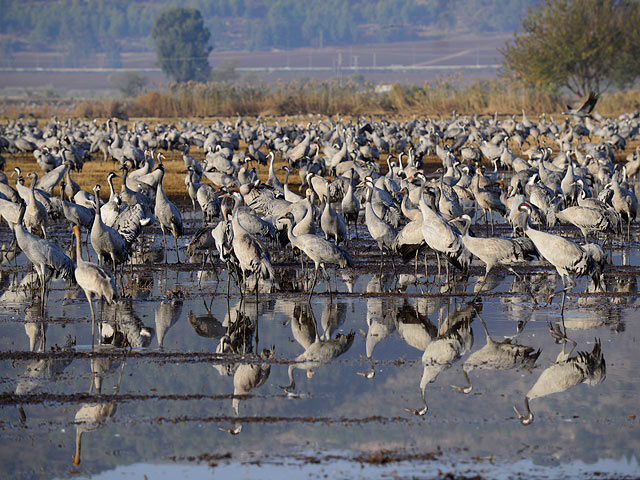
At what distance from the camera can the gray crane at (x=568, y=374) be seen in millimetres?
7911

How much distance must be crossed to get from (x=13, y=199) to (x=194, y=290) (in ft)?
21.5

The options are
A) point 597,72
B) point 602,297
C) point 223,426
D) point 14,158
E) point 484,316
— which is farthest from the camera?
point 597,72

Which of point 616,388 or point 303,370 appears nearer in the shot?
point 616,388

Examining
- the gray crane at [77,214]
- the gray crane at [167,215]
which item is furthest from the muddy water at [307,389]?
the gray crane at [77,214]

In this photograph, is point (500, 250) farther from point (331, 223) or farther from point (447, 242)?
point (331, 223)

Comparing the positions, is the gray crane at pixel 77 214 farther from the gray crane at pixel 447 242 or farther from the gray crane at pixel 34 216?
the gray crane at pixel 447 242

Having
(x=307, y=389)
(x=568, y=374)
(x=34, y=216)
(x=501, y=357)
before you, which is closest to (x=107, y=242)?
(x=34, y=216)

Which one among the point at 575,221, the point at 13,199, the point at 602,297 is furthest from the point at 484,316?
the point at 13,199

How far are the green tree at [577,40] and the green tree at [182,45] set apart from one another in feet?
266

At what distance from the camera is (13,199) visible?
17.3 m

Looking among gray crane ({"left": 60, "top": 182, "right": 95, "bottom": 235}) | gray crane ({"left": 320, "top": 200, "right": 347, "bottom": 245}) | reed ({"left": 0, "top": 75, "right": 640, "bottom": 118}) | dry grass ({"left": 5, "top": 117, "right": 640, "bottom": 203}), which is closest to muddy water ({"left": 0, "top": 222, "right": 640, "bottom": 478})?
gray crane ({"left": 320, "top": 200, "right": 347, "bottom": 245})

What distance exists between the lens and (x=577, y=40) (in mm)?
57031

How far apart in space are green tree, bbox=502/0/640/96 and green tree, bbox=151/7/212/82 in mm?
81133

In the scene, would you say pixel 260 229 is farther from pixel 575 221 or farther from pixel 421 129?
pixel 421 129
